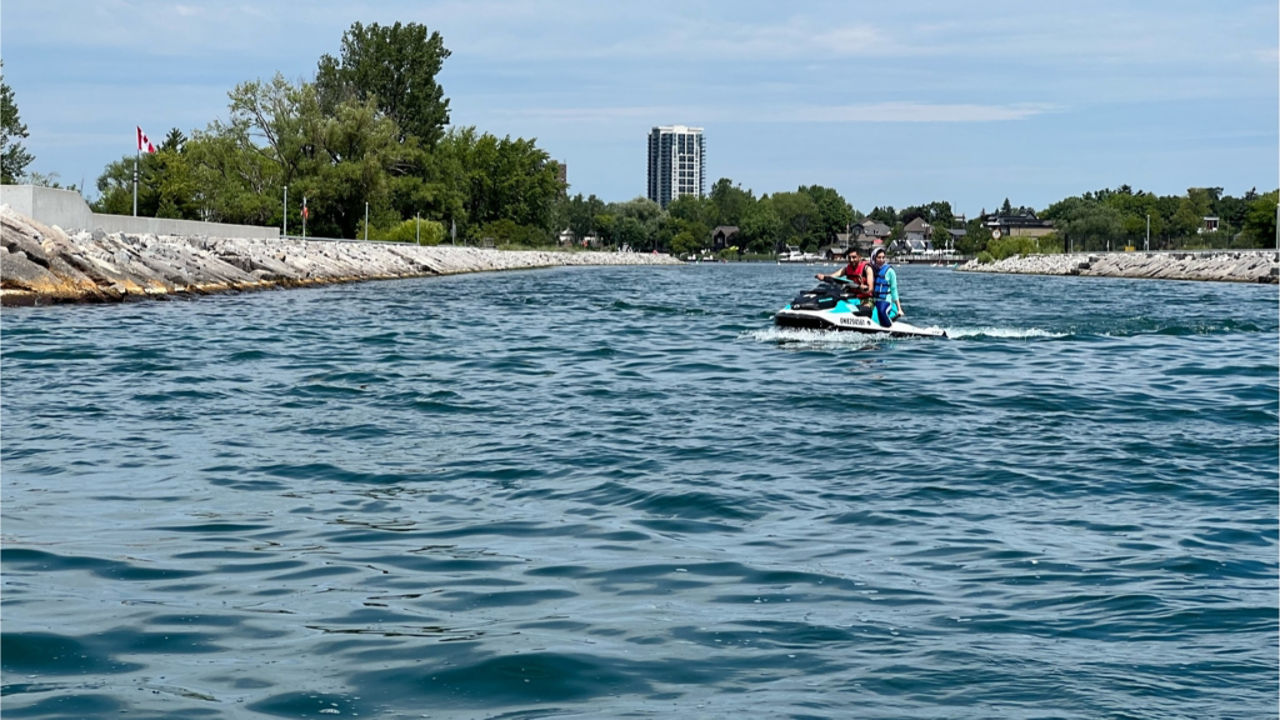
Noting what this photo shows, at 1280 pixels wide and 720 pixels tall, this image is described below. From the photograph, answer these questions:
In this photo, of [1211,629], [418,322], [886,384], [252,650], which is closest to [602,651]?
[252,650]

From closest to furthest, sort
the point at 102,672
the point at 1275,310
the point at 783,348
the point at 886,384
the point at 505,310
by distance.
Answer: the point at 102,672, the point at 886,384, the point at 783,348, the point at 505,310, the point at 1275,310

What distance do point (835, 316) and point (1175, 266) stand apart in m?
64.7

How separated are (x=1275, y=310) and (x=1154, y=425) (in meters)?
27.3

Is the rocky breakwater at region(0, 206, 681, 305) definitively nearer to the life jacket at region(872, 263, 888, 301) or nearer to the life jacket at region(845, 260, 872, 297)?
the life jacket at region(845, 260, 872, 297)

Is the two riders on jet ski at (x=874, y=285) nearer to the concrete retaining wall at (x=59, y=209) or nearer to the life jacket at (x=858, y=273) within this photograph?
the life jacket at (x=858, y=273)

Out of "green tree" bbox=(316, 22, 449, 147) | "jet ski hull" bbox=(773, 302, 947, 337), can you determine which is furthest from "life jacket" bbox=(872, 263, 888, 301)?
"green tree" bbox=(316, 22, 449, 147)

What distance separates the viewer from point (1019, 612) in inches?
253

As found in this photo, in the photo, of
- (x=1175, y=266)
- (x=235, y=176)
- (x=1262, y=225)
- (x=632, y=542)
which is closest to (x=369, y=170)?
(x=235, y=176)

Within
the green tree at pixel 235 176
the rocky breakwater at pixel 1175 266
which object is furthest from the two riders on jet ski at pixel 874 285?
the green tree at pixel 235 176

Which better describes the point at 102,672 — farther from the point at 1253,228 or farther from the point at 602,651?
the point at 1253,228

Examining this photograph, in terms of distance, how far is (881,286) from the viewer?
78.4 ft

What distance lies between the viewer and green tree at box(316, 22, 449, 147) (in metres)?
103

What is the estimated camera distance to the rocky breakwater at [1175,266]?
2734 inches

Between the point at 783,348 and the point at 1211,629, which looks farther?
the point at 783,348
